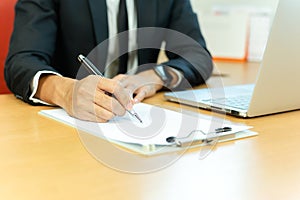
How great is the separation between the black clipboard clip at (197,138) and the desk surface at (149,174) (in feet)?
0.08

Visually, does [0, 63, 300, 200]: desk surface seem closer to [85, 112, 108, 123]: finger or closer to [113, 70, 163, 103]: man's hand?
[85, 112, 108, 123]: finger

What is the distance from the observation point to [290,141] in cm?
79

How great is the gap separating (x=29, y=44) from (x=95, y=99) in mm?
396

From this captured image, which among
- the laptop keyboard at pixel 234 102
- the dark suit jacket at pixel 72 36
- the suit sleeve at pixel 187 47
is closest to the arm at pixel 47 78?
the dark suit jacket at pixel 72 36

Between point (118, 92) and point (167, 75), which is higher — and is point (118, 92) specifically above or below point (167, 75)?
above

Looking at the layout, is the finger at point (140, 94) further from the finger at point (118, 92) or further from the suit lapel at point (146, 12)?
the suit lapel at point (146, 12)

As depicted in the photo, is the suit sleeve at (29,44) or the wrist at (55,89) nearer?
the wrist at (55,89)

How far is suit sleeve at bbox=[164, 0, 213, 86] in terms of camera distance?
1.33 m

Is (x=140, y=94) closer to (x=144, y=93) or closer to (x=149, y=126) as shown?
(x=144, y=93)

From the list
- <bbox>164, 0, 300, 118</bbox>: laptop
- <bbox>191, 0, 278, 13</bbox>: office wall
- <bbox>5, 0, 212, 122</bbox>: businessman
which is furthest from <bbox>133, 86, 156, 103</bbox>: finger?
<bbox>191, 0, 278, 13</bbox>: office wall

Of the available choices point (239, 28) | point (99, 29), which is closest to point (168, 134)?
point (99, 29)

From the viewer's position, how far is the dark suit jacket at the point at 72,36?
116 centimetres

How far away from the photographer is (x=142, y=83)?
1183mm

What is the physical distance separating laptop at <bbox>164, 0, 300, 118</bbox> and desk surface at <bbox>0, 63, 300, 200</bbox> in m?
0.07
